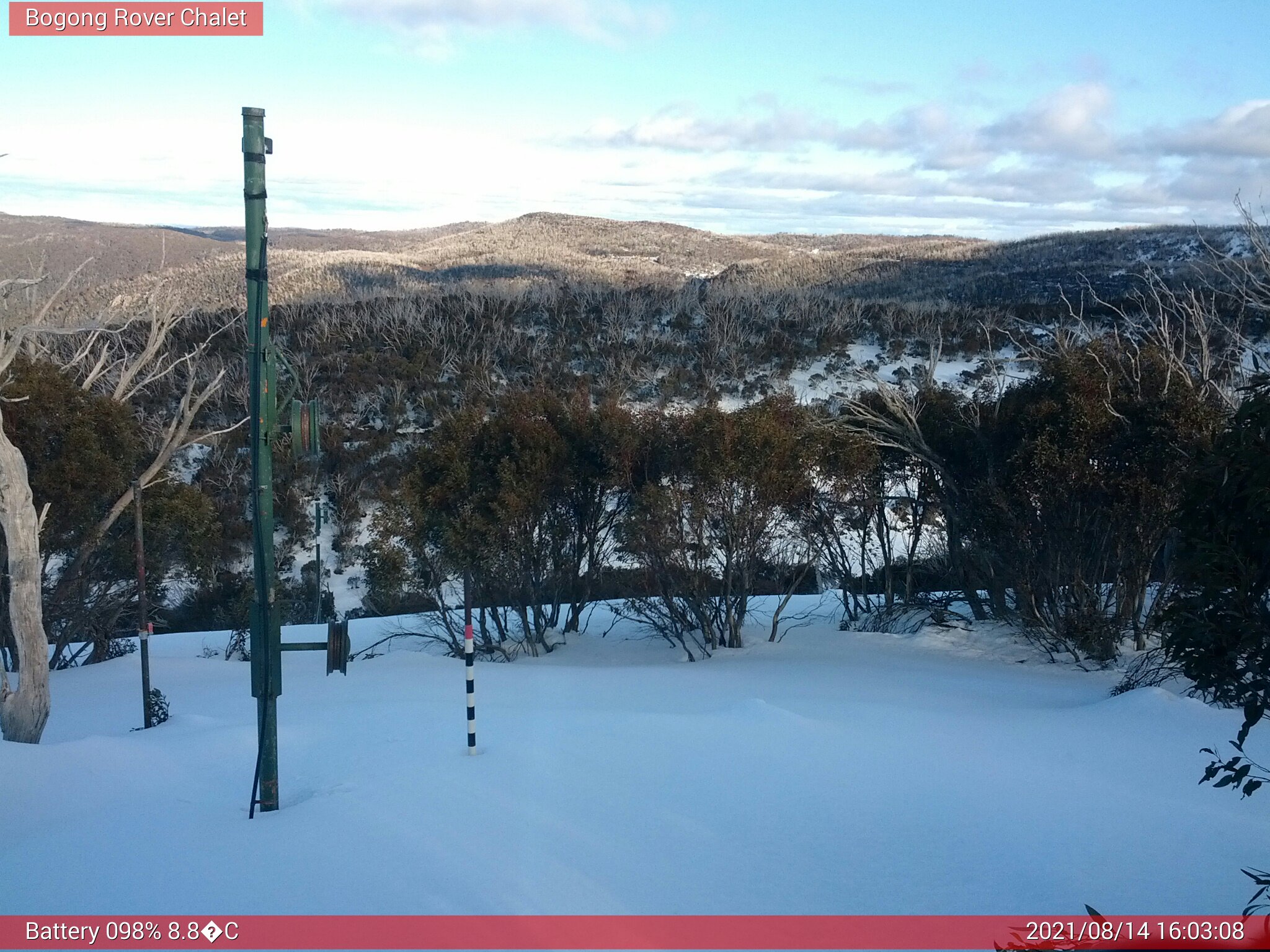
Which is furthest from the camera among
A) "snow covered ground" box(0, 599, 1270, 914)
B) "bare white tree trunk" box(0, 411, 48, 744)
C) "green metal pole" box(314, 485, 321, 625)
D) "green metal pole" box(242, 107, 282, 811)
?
"green metal pole" box(314, 485, 321, 625)

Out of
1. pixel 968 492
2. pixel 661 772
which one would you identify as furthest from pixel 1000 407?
pixel 661 772

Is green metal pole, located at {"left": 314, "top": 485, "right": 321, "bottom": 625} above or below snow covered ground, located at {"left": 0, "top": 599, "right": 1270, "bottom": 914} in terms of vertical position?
below

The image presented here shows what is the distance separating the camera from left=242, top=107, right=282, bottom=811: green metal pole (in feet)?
18.9

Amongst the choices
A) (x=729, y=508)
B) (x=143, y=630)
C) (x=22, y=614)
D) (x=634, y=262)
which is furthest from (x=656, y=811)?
(x=634, y=262)

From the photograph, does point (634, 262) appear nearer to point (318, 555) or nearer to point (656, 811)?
point (318, 555)

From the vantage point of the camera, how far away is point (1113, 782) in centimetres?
635

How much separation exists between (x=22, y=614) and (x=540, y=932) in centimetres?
704

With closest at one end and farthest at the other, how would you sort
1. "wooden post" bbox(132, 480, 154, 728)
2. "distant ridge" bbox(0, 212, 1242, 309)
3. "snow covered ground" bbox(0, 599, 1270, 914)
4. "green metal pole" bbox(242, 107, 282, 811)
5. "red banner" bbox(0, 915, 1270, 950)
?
1. "red banner" bbox(0, 915, 1270, 950)
2. "snow covered ground" bbox(0, 599, 1270, 914)
3. "green metal pole" bbox(242, 107, 282, 811)
4. "wooden post" bbox(132, 480, 154, 728)
5. "distant ridge" bbox(0, 212, 1242, 309)

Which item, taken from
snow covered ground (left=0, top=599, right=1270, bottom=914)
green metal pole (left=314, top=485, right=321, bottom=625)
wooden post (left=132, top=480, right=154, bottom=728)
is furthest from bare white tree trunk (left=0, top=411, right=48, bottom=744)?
green metal pole (left=314, top=485, right=321, bottom=625)

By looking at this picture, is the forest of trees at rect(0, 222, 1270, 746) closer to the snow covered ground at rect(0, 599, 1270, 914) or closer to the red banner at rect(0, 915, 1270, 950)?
the snow covered ground at rect(0, 599, 1270, 914)

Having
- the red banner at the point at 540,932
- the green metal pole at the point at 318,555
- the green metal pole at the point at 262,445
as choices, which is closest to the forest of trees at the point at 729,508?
the green metal pole at the point at 318,555

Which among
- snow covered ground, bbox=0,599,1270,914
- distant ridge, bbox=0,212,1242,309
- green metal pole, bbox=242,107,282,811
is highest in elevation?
distant ridge, bbox=0,212,1242,309

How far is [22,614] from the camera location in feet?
28.7

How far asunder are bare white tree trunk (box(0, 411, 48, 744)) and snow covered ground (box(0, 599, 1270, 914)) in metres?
1.04
